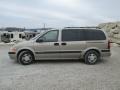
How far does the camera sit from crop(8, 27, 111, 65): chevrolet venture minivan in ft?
28.2

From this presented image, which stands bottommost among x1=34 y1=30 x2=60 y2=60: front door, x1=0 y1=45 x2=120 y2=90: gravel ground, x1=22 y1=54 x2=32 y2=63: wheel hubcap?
x1=0 y1=45 x2=120 y2=90: gravel ground

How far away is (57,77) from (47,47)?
2.33 m

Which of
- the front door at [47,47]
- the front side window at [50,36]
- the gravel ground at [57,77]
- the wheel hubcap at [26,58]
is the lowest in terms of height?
the gravel ground at [57,77]

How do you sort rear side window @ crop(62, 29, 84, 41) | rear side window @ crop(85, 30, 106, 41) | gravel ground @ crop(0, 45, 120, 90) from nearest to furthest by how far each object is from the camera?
gravel ground @ crop(0, 45, 120, 90) → rear side window @ crop(62, 29, 84, 41) → rear side window @ crop(85, 30, 106, 41)

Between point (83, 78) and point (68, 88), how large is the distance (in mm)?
1173

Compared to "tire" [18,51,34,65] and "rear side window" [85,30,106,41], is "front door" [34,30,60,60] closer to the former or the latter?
"tire" [18,51,34,65]

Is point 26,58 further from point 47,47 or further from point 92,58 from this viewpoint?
point 92,58

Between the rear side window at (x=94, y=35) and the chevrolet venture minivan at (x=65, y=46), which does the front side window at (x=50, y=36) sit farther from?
the rear side window at (x=94, y=35)

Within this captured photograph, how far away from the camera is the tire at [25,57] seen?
28.2 ft

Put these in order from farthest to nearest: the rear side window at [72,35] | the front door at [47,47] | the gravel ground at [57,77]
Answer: the rear side window at [72,35], the front door at [47,47], the gravel ground at [57,77]

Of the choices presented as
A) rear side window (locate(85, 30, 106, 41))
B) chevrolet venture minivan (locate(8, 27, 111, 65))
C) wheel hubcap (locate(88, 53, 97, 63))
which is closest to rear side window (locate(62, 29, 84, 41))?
chevrolet venture minivan (locate(8, 27, 111, 65))

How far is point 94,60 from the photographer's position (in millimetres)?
8758

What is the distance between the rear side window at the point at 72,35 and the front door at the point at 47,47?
359 mm

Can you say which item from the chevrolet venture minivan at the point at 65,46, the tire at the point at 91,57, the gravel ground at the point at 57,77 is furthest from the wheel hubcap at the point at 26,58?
the tire at the point at 91,57
